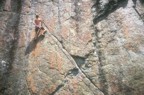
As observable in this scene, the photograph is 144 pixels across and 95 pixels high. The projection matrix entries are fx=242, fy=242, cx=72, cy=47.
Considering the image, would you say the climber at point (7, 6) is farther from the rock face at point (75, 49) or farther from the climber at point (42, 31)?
the climber at point (42, 31)

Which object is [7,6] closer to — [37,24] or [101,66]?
[37,24]

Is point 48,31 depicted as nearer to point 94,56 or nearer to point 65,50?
point 65,50

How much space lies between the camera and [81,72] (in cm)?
841

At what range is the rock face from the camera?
8.20 metres

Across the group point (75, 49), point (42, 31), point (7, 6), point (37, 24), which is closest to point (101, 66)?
point (75, 49)

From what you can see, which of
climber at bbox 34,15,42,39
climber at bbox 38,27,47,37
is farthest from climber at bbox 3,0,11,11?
climber at bbox 38,27,47,37

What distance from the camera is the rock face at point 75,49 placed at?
323 inches

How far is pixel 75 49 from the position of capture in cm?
860

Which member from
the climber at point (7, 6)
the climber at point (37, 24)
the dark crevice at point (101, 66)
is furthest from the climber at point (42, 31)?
the dark crevice at point (101, 66)

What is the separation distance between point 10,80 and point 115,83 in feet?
12.4

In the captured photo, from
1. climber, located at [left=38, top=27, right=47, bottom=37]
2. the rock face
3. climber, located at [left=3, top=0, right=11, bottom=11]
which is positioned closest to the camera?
the rock face

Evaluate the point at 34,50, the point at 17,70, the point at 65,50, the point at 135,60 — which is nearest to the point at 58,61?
the point at 65,50

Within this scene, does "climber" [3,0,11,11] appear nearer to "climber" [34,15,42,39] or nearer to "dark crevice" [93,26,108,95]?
"climber" [34,15,42,39]

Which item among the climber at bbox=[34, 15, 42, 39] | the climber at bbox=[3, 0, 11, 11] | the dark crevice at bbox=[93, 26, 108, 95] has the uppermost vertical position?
the climber at bbox=[3, 0, 11, 11]
